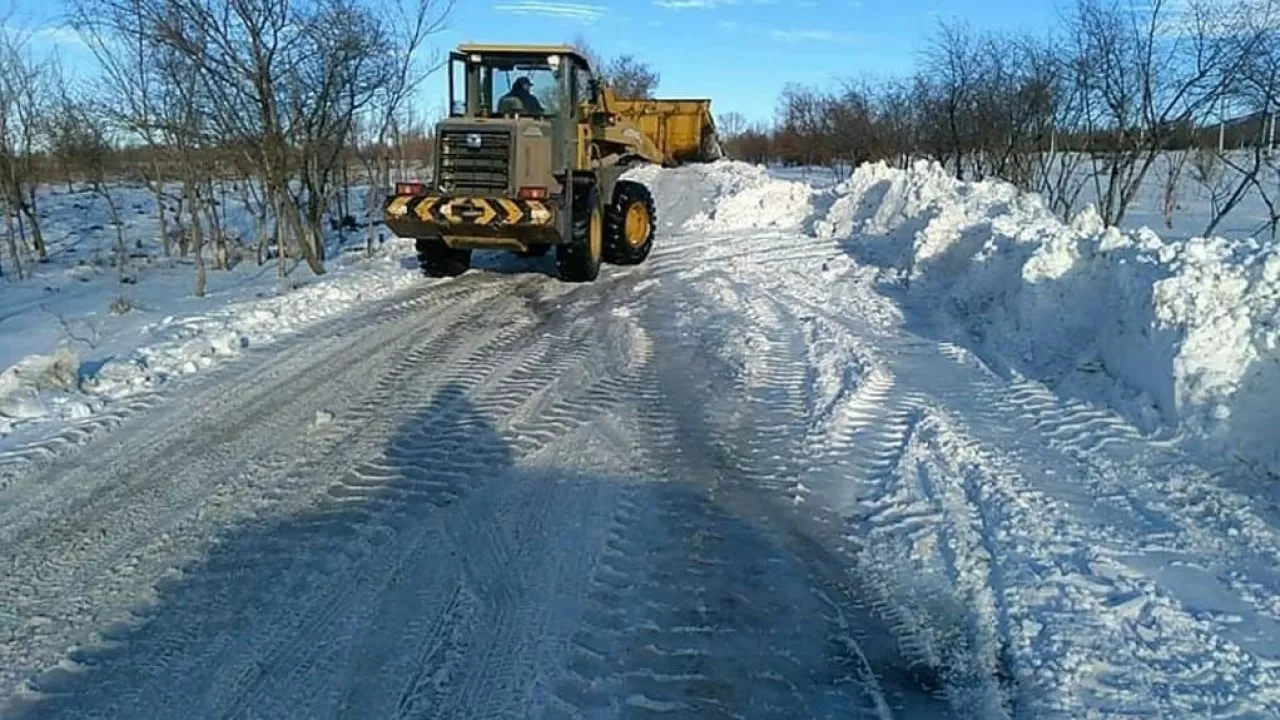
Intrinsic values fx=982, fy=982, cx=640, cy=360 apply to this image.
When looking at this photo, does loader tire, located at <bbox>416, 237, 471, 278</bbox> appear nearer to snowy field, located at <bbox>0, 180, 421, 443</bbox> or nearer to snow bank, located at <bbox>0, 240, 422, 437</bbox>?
snowy field, located at <bbox>0, 180, 421, 443</bbox>

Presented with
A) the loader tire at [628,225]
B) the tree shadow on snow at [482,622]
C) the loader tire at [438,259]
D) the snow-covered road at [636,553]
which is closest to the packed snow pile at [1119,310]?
the snow-covered road at [636,553]

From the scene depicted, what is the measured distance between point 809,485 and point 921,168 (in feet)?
41.7

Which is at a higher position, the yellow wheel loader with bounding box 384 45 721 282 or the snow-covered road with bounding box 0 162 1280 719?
the yellow wheel loader with bounding box 384 45 721 282

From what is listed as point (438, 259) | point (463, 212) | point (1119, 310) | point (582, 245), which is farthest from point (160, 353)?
point (1119, 310)

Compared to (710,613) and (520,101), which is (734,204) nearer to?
(520,101)

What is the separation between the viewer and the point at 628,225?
15.3 metres

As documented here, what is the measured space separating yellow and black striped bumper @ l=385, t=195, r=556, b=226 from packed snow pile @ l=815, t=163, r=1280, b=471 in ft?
15.1

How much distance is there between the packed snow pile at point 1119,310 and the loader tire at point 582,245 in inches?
156

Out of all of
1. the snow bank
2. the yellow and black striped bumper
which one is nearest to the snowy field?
the snow bank

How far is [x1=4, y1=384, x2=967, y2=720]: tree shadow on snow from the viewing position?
11.6 ft

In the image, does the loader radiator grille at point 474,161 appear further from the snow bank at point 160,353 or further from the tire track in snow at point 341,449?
the tire track in snow at point 341,449

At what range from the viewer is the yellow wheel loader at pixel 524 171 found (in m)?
12.3

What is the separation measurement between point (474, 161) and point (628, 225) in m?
3.38

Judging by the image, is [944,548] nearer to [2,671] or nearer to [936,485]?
[936,485]
